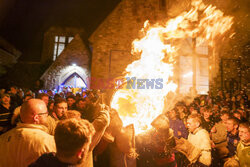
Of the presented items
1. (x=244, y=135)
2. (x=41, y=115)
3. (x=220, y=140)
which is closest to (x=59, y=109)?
(x=41, y=115)

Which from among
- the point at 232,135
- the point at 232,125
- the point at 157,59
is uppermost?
the point at 157,59

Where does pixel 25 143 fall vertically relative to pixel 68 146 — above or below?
below

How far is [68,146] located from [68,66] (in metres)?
17.5

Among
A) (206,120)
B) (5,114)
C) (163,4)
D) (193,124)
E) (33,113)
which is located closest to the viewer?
(33,113)

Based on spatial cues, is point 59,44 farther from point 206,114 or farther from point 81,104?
point 206,114

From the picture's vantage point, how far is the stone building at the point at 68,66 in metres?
18.0

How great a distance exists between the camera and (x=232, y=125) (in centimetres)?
468

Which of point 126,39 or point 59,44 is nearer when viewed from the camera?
point 126,39

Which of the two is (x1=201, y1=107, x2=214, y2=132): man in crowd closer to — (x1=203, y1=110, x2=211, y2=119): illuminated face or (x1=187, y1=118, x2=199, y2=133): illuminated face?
(x1=203, y1=110, x2=211, y2=119): illuminated face

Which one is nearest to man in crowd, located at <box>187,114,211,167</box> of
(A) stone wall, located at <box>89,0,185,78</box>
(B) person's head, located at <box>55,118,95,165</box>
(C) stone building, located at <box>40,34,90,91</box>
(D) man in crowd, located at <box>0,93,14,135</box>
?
(B) person's head, located at <box>55,118,95,165</box>

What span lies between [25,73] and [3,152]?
21.0 meters

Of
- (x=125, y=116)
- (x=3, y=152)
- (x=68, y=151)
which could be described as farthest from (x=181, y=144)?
(x=3, y=152)

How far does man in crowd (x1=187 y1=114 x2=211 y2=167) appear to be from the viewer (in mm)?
4004

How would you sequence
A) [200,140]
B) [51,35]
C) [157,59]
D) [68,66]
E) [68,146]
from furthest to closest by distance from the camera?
[51,35] < [68,66] < [157,59] < [200,140] < [68,146]
